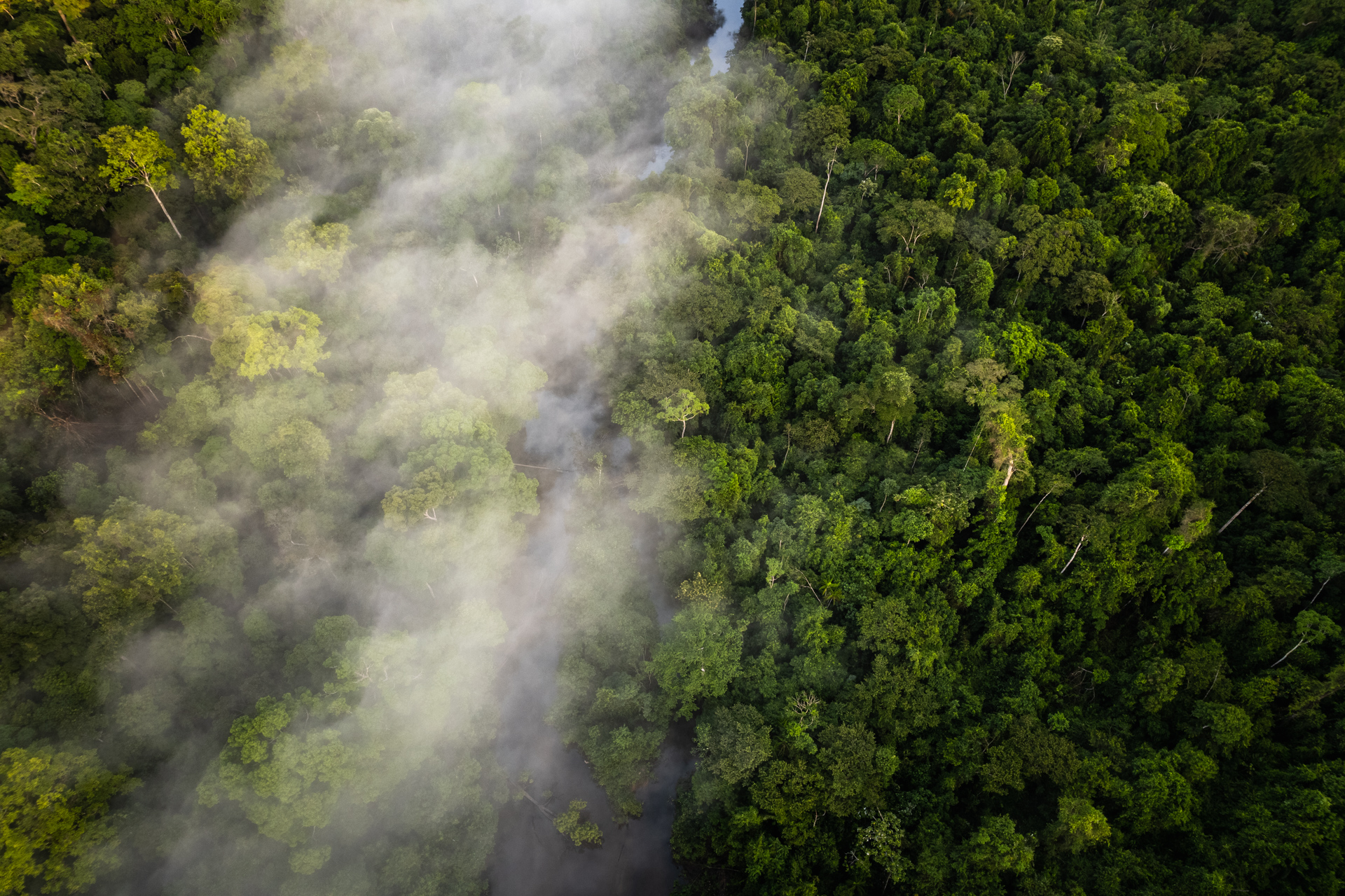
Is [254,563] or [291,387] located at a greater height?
[291,387]

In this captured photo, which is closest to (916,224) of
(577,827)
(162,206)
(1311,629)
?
(1311,629)

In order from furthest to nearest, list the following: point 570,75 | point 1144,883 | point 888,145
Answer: point 570,75, point 888,145, point 1144,883

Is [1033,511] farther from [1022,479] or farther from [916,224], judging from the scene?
[916,224]

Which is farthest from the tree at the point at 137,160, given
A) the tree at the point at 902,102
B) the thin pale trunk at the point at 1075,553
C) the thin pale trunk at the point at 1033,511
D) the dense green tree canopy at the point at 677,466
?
the thin pale trunk at the point at 1075,553

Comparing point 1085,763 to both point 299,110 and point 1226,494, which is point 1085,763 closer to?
point 1226,494

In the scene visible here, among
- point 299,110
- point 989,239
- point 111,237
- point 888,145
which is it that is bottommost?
point 989,239

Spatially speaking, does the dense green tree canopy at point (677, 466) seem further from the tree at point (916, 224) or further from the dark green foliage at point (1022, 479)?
the tree at point (916, 224)

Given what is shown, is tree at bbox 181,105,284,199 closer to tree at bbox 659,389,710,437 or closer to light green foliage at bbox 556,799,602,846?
tree at bbox 659,389,710,437

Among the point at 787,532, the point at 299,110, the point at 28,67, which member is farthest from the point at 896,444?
the point at 28,67
